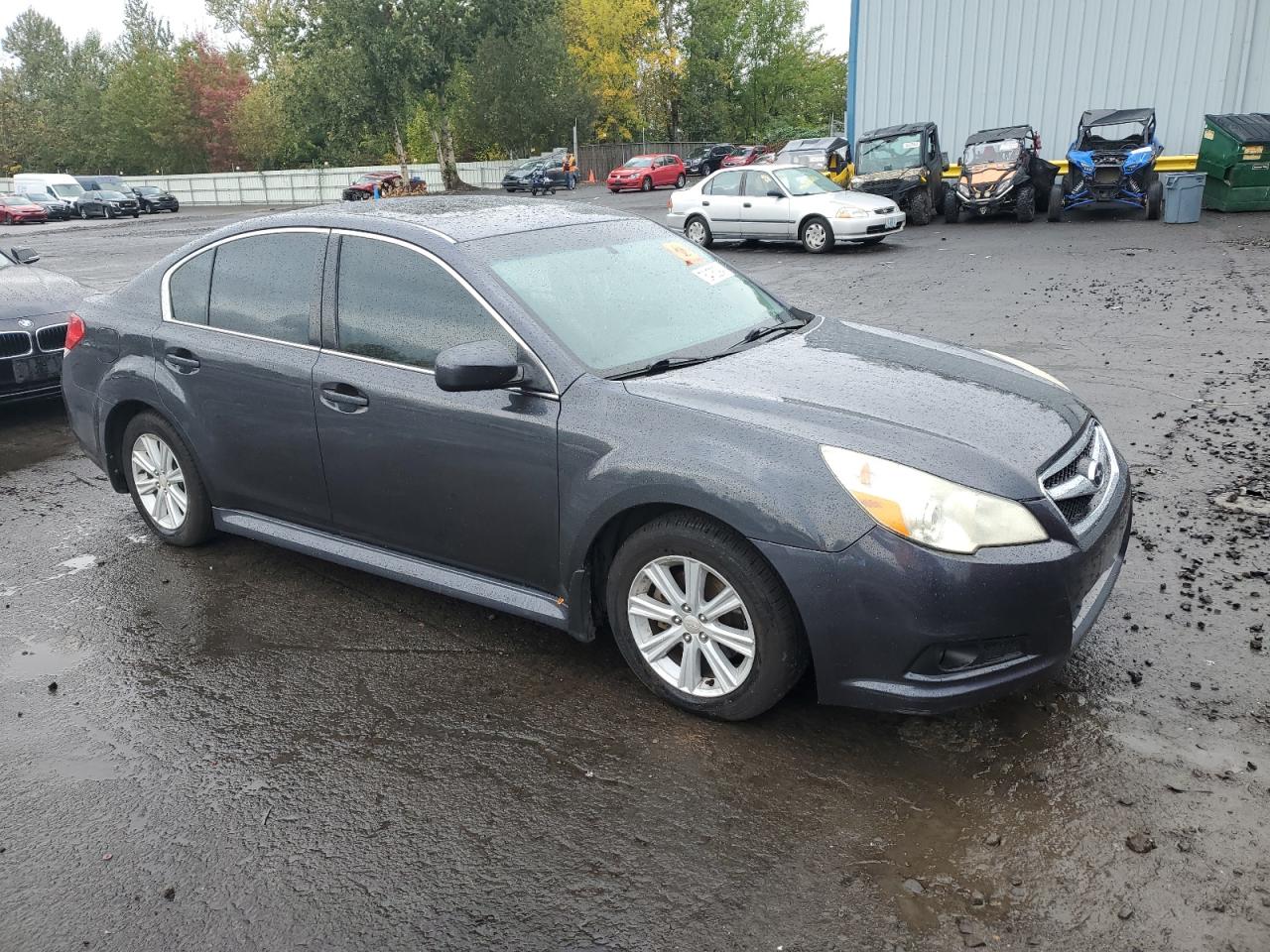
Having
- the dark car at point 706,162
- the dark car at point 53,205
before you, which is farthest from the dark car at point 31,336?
the dark car at point 706,162

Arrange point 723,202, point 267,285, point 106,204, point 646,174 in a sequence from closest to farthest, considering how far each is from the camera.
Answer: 1. point 267,285
2. point 723,202
3. point 646,174
4. point 106,204

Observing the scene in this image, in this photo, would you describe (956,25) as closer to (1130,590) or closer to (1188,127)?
(1188,127)

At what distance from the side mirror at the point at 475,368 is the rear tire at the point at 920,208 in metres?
19.7

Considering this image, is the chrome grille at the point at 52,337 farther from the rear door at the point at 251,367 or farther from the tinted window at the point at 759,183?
the tinted window at the point at 759,183

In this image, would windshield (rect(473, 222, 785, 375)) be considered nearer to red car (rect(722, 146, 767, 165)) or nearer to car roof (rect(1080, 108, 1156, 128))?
car roof (rect(1080, 108, 1156, 128))

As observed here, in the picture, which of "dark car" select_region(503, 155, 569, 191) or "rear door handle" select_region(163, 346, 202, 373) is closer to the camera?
"rear door handle" select_region(163, 346, 202, 373)

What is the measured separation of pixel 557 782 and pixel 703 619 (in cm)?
69

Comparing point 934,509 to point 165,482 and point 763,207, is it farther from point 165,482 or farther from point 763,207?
point 763,207

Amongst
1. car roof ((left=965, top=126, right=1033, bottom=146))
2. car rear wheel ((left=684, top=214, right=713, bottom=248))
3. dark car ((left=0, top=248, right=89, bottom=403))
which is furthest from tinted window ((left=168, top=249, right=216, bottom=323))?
car roof ((left=965, top=126, right=1033, bottom=146))

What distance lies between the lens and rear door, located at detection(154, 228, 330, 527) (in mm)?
4367

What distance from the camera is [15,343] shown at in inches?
303

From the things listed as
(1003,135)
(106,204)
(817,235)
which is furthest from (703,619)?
(106,204)

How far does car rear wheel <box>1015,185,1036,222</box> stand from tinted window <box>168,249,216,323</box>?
62.1ft

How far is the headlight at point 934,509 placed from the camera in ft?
10.1
